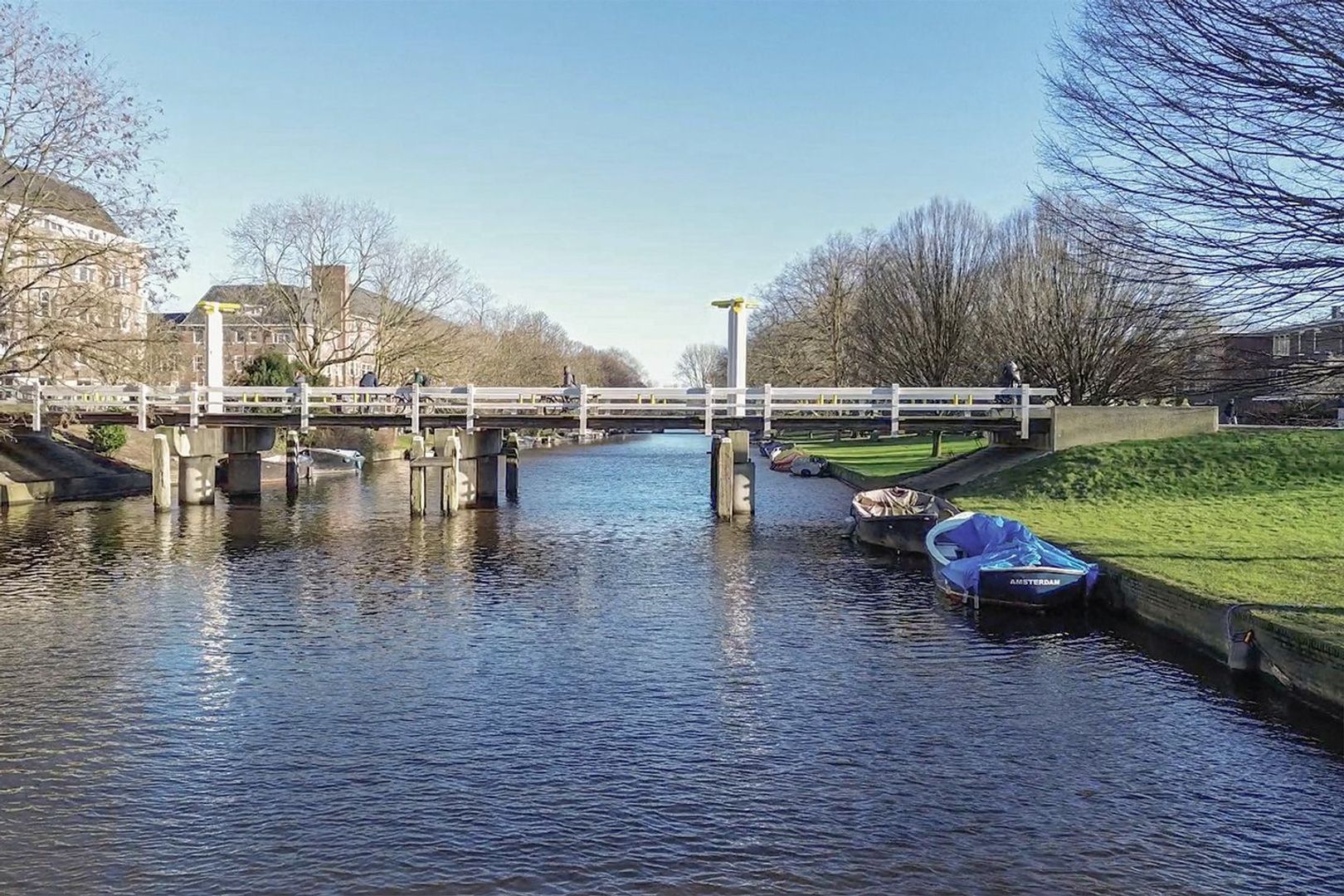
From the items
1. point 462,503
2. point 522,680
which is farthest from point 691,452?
point 522,680

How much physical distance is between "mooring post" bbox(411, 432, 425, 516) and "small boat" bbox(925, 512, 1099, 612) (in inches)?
800

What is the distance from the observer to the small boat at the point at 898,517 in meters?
28.6

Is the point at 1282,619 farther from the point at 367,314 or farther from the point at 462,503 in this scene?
the point at 367,314

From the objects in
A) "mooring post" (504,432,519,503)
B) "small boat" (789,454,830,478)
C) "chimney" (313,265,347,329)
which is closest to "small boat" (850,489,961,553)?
"mooring post" (504,432,519,503)

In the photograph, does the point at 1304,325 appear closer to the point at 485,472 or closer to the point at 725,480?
the point at 725,480

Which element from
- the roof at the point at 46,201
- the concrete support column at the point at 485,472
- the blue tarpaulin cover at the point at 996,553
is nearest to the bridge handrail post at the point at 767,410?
the concrete support column at the point at 485,472

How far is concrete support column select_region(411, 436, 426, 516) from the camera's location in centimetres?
3812

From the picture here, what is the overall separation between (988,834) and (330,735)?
7.49m

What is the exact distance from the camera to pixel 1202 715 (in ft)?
46.4

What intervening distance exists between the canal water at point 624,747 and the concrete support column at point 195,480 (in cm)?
1633

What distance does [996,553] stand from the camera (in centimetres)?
2164

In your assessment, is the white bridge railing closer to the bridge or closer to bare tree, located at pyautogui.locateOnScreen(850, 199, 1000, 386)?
the bridge

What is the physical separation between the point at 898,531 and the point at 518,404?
1495cm

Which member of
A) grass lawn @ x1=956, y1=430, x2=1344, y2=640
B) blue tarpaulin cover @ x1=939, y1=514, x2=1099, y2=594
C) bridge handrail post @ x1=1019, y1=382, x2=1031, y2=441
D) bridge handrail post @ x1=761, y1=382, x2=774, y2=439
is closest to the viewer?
grass lawn @ x1=956, y1=430, x2=1344, y2=640
